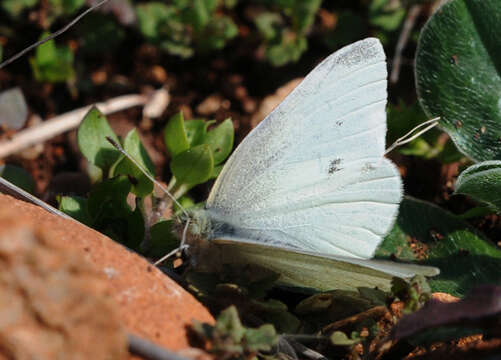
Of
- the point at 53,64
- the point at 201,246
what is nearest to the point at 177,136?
the point at 201,246

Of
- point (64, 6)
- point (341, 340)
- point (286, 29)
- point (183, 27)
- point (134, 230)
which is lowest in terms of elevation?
point (341, 340)

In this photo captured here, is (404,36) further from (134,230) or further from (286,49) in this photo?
(134,230)

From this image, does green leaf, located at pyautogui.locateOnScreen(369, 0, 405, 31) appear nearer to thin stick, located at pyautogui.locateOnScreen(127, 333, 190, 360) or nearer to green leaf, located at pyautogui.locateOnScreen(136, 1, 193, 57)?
green leaf, located at pyautogui.locateOnScreen(136, 1, 193, 57)

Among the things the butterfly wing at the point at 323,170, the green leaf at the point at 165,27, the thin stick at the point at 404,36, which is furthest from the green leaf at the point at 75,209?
the thin stick at the point at 404,36

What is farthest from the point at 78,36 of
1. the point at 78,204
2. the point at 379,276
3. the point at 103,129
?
the point at 379,276

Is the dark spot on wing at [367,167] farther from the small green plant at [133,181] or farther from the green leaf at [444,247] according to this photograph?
the small green plant at [133,181]

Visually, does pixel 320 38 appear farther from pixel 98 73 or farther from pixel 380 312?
pixel 380 312
